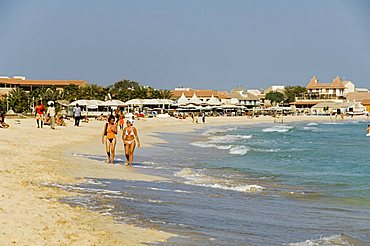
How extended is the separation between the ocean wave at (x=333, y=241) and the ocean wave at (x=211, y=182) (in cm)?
430

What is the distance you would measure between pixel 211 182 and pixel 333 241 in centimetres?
568

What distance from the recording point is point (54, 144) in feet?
66.5

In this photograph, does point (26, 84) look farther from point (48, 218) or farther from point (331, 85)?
point (48, 218)

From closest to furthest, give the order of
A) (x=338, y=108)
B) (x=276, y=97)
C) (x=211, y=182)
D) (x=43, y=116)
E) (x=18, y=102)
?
(x=211, y=182) < (x=43, y=116) < (x=18, y=102) < (x=338, y=108) < (x=276, y=97)

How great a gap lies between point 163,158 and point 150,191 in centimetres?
875

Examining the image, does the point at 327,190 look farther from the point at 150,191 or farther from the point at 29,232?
the point at 29,232

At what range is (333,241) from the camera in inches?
269

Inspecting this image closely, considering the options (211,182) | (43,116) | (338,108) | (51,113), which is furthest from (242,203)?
(338,108)

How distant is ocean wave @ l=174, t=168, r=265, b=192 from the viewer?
1154 centimetres

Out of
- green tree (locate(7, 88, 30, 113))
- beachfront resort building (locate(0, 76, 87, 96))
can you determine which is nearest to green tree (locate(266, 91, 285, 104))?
beachfront resort building (locate(0, 76, 87, 96))

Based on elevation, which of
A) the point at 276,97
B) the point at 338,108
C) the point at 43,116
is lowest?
the point at 338,108

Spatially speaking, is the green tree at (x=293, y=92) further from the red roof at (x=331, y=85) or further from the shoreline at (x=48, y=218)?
the shoreline at (x=48, y=218)

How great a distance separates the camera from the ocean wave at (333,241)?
21.9 ft

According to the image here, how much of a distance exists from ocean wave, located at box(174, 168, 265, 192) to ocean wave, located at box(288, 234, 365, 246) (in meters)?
4.30
